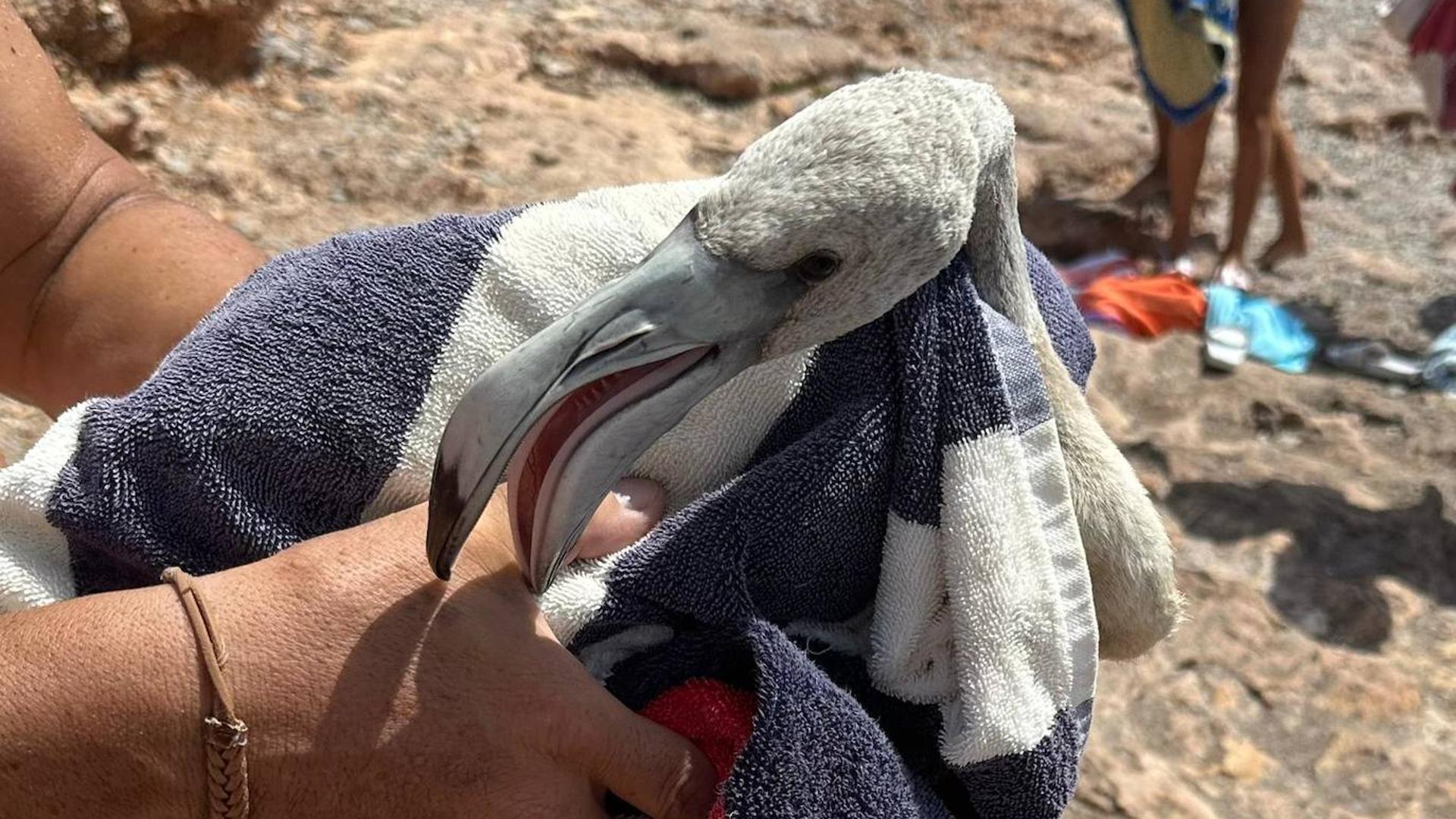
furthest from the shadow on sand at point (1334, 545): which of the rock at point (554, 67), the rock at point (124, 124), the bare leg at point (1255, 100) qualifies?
the rock at point (124, 124)

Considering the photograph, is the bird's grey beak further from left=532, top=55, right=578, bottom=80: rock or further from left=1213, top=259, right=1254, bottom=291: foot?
left=1213, top=259, right=1254, bottom=291: foot

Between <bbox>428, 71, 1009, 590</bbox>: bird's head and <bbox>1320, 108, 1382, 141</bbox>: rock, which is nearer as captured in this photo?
<bbox>428, 71, 1009, 590</bbox>: bird's head

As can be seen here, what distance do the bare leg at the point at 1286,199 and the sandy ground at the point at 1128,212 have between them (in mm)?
95

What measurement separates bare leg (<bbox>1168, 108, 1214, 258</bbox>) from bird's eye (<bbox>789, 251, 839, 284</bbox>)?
3407 mm

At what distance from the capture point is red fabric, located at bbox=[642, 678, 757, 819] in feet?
3.34

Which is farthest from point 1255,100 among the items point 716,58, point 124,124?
point 124,124

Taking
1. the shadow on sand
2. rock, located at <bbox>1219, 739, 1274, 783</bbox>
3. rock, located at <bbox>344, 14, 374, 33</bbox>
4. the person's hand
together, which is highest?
the person's hand

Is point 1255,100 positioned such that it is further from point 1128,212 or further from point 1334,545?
point 1334,545

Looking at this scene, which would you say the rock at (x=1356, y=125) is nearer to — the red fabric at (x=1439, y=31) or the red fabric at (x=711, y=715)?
the red fabric at (x=1439, y=31)

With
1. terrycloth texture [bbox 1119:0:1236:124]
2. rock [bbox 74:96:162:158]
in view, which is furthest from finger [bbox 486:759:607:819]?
terrycloth texture [bbox 1119:0:1236:124]

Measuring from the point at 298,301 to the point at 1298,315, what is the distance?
3571 millimetres

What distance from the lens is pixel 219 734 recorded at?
34.9 inches

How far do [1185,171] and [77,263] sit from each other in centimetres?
350

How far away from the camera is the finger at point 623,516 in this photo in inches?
41.3
